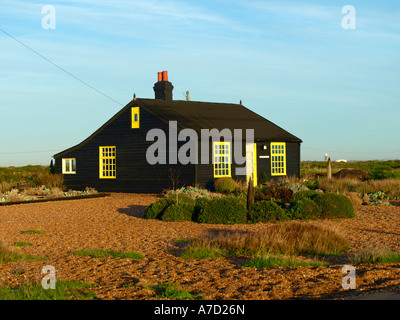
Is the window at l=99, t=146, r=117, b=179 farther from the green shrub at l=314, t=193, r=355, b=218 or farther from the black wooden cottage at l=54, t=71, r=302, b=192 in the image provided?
the green shrub at l=314, t=193, r=355, b=218

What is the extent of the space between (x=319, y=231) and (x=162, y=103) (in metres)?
18.4

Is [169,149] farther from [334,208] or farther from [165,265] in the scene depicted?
[165,265]

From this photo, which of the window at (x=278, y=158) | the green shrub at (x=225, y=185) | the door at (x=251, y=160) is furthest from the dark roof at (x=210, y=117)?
the green shrub at (x=225, y=185)

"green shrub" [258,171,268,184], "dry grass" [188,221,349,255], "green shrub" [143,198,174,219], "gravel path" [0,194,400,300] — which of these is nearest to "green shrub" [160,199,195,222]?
"green shrub" [143,198,174,219]

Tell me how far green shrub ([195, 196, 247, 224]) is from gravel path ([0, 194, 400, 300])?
1.83 ft

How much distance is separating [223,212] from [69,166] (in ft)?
54.2

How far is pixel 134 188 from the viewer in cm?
2556

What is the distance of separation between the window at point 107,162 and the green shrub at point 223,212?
1298 cm

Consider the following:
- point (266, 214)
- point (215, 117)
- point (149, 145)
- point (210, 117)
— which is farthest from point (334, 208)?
point (215, 117)

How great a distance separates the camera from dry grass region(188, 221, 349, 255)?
957 cm

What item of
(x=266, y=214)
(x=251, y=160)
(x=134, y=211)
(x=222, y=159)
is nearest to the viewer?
(x=266, y=214)

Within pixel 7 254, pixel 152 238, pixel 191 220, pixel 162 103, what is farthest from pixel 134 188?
pixel 7 254

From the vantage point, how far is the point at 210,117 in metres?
27.5

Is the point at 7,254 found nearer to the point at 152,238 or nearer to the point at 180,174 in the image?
the point at 152,238
